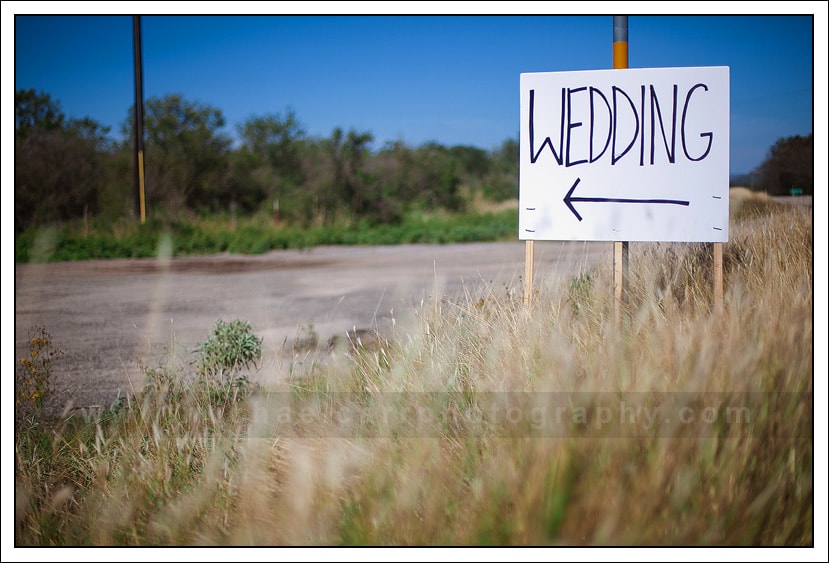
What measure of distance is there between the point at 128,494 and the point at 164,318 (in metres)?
4.33

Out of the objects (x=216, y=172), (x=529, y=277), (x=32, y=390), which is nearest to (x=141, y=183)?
(x=216, y=172)

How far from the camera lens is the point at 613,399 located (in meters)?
2.19

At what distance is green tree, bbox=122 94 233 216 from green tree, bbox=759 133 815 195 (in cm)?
1763

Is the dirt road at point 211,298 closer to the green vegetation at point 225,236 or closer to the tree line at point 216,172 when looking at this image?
the green vegetation at point 225,236

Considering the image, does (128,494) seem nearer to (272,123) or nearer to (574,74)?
(574,74)

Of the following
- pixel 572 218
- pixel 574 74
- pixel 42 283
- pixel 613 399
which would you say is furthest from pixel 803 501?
pixel 42 283

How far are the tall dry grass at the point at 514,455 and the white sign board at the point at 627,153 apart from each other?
0.52 metres

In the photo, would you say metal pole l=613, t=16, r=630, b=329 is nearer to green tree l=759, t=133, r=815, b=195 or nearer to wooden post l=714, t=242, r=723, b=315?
wooden post l=714, t=242, r=723, b=315

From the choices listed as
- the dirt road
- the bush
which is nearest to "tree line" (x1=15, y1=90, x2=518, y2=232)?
the dirt road

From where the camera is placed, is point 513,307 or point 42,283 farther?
point 42,283

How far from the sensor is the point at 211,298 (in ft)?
26.1

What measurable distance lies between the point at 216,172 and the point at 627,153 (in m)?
20.2

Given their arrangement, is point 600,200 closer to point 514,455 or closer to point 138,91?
point 514,455

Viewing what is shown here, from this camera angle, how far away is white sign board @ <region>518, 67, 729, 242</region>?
336 centimetres
